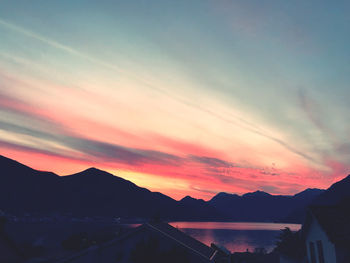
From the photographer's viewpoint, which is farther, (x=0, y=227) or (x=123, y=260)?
(x=0, y=227)

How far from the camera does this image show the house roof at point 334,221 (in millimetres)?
27406

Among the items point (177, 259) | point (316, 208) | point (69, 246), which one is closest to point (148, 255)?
point (177, 259)

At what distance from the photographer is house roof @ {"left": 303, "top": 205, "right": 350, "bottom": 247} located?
27406mm

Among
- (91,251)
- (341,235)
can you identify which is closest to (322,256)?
(341,235)

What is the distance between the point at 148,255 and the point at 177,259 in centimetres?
227

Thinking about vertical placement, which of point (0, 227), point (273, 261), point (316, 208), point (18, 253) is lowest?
point (273, 261)

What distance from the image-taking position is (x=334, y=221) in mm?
29656

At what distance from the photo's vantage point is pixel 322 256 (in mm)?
29328

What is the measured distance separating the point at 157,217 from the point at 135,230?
333 cm

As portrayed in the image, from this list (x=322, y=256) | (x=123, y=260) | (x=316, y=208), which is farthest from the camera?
(x=316, y=208)

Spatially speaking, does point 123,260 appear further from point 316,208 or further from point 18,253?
point 316,208

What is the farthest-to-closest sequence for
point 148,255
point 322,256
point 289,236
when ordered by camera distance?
point 289,236 → point 322,256 → point 148,255

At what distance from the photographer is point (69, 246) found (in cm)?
5584

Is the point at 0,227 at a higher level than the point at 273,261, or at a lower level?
higher
